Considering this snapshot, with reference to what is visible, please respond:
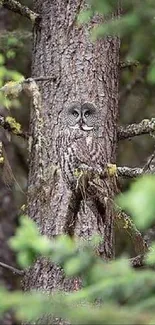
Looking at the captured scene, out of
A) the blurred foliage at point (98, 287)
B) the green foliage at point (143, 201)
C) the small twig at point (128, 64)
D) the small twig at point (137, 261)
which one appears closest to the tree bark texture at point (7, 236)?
the small twig at point (128, 64)

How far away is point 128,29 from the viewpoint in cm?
323

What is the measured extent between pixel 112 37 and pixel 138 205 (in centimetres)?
317

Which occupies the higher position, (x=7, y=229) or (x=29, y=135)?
(x=7, y=229)

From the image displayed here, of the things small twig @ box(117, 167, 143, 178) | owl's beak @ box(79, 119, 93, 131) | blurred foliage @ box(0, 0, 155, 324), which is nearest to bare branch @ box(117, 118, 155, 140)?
small twig @ box(117, 167, 143, 178)

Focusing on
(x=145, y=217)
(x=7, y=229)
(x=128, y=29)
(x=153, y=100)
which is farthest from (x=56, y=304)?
(x=7, y=229)

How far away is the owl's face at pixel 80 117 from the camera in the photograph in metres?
4.76

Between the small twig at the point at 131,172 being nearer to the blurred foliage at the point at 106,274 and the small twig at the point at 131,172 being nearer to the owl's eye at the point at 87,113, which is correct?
the owl's eye at the point at 87,113

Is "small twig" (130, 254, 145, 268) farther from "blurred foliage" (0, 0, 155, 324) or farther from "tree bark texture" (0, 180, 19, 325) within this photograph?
"tree bark texture" (0, 180, 19, 325)

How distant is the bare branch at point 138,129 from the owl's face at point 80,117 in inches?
14.3

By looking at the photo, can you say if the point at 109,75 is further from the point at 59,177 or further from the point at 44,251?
the point at 44,251

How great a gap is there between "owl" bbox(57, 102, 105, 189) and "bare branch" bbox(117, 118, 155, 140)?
0.32m

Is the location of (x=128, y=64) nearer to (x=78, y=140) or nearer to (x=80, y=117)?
(x=80, y=117)

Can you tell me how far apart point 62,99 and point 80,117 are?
177 millimetres

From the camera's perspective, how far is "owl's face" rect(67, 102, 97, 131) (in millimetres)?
4758
